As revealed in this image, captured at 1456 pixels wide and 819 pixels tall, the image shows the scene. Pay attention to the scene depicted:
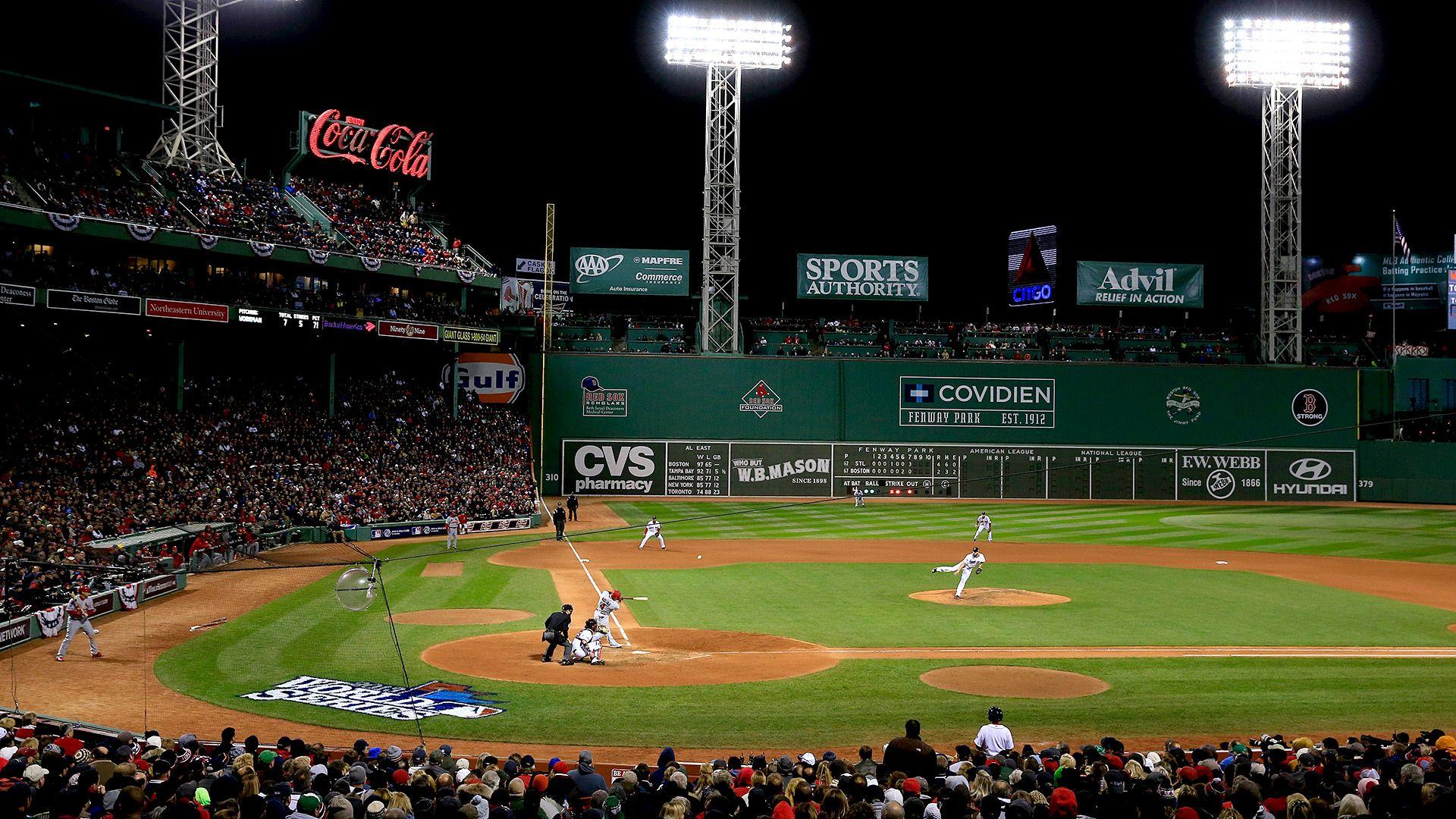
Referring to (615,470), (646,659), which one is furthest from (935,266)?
(646,659)

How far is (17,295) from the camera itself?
33.6 meters

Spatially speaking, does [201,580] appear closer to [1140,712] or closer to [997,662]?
[997,662]

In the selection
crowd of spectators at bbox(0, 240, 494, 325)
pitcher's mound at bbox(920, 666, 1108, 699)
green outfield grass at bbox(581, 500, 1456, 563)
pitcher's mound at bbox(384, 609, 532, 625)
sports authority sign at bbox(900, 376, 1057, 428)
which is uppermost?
crowd of spectators at bbox(0, 240, 494, 325)

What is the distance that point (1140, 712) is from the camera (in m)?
16.2

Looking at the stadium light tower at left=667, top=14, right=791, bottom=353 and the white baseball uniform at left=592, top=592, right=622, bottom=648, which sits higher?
the stadium light tower at left=667, top=14, right=791, bottom=353

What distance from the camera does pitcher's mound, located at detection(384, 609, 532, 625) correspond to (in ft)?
76.0

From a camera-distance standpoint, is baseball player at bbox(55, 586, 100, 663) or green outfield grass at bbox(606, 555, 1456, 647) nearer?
baseball player at bbox(55, 586, 100, 663)

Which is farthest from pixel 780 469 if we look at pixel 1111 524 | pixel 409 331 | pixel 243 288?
pixel 243 288

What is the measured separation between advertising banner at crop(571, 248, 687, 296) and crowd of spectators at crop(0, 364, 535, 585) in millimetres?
10207

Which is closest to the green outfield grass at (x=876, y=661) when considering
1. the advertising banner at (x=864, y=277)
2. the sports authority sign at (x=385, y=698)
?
the sports authority sign at (x=385, y=698)

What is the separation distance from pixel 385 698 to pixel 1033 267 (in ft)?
162

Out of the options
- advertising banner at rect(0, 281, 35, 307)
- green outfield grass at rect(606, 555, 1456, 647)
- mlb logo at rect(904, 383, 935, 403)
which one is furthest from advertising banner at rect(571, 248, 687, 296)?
green outfield grass at rect(606, 555, 1456, 647)

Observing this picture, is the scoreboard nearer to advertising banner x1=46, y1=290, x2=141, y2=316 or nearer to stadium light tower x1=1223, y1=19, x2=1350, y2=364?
stadium light tower x1=1223, y1=19, x2=1350, y2=364

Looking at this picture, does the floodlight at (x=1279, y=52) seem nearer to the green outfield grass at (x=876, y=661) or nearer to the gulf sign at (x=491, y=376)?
the green outfield grass at (x=876, y=661)
